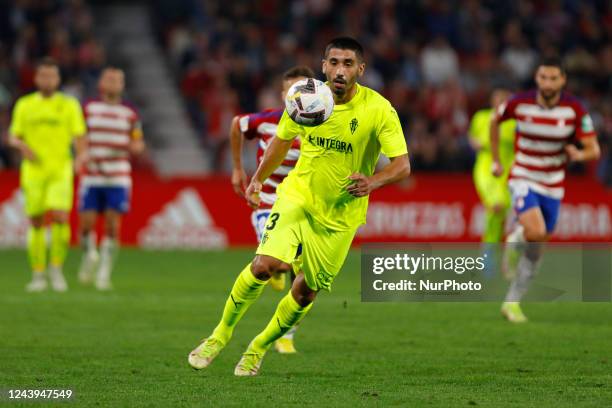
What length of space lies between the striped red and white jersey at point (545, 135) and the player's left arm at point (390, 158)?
4.07 m

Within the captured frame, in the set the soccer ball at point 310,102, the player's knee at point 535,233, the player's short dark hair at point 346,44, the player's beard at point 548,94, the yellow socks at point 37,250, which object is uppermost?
the player's short dark hair at point 346,44

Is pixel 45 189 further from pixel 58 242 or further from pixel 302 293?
pixel 302 293

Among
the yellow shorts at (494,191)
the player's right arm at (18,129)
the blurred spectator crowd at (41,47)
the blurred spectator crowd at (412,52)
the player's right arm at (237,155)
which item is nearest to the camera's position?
the player's right arm at (237,155)

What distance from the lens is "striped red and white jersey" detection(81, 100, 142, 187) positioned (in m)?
15.8

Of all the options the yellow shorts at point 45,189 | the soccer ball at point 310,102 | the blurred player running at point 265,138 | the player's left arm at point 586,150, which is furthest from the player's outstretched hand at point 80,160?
the soccer ball at point 310,102

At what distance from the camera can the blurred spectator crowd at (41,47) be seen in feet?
71.5

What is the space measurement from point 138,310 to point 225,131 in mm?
10574

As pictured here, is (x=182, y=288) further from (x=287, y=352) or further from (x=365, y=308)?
(x=287, y=352)

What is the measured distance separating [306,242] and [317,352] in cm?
173

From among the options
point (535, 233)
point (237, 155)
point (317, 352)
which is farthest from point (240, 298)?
point (535, 233)

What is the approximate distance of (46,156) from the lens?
15000 millimetres

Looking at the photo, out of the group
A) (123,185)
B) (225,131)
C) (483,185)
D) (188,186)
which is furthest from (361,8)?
(123,185)

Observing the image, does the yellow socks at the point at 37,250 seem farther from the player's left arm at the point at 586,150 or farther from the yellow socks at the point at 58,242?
the player's left arm at the point at 586,150

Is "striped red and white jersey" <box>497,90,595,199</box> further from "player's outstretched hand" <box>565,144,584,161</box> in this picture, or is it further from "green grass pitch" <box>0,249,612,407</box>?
"green grass pitch" <box>0,249,612,407</box>
